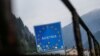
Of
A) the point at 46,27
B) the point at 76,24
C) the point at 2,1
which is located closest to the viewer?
the point at 2,1

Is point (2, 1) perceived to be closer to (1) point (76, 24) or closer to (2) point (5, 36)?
(2) point (5, 36)

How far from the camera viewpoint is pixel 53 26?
58.9 feet

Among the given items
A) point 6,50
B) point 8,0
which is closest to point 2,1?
point 8,0

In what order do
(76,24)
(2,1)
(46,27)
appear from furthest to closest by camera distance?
(46,27), (76,24), (2,1)

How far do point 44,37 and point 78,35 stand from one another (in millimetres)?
12783

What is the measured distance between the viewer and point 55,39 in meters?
18.3

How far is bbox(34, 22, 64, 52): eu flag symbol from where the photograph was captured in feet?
58.7

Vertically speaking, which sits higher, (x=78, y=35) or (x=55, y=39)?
(x=55, y=39)

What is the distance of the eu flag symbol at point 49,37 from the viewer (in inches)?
705

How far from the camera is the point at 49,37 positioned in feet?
59.3

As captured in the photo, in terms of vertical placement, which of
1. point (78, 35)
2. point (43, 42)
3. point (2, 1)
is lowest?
point (2, 1)

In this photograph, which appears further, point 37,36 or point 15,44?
point 37,36

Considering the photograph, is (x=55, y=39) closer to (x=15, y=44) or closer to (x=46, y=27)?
(x=46, y=27)

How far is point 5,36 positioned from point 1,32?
15 millimetres
